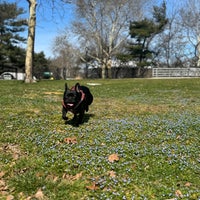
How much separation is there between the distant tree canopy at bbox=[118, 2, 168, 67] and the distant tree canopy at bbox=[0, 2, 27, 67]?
1734 cm

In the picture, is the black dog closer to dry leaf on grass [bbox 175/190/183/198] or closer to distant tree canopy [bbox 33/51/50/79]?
dry leaf on grass [bbox 175/190/183/198]

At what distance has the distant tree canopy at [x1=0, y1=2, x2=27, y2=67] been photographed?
4653cm

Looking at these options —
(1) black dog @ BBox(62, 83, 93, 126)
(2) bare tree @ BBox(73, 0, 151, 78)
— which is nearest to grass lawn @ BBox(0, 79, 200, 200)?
(1) black dog @ BBox(62, 83, 93, 126)

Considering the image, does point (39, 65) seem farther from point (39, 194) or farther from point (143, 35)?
point (39, 194)

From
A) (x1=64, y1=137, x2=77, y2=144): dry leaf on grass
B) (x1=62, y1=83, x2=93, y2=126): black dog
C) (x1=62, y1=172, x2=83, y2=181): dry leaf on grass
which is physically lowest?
(x1=62, y1=172, x2=83, y2=181): dry leaf on grass

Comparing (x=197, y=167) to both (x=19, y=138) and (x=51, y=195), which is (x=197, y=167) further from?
(x=19, y=138)

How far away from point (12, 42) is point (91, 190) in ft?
160

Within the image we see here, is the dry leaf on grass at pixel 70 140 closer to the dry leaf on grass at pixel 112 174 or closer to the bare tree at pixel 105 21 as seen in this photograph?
the dry leaf on grass at pixel 112 174

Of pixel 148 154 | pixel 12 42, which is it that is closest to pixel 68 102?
pixel 148 154

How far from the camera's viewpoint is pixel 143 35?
4947 centimetres

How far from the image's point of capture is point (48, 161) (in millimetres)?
4867

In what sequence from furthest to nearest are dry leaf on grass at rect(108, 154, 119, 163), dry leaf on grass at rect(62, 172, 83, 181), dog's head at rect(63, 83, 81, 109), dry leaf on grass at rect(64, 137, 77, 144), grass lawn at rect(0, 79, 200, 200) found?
1. dog's head at rect(63, 83, 81, 109)
2. dry leaf on grass at rect(64, 137, 77, 144)
3. dry leaf on grass at rect(108, 154, 119, 163)
4. dry leaf on grass at rect(62, 172, 83, 181)
5. grass lawn at rect(0, 79, 200, 200)

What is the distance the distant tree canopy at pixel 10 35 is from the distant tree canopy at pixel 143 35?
17344mm

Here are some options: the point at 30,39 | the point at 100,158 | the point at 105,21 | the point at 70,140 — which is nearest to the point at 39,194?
the point at 100,158
